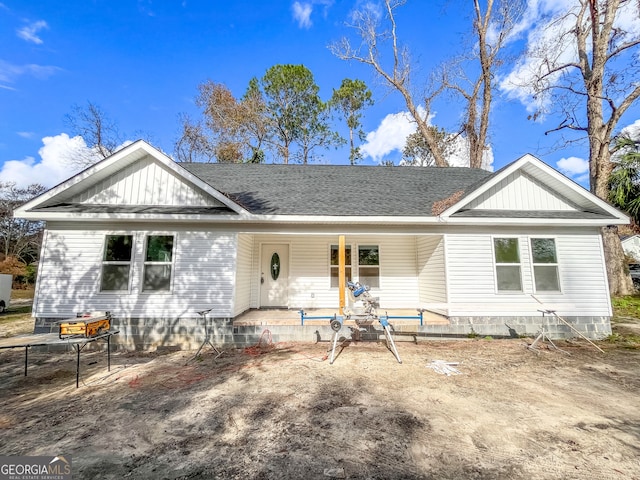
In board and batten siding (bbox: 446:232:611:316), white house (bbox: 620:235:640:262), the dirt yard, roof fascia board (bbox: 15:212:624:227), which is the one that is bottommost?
the dirt yard

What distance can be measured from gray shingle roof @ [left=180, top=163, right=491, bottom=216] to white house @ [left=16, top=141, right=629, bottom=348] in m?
0.11

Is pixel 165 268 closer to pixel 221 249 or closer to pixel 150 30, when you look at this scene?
pixel 221 249

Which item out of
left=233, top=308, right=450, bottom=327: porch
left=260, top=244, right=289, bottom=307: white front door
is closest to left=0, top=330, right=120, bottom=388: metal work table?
left=233, top=308, right=450, bottom=327: porch

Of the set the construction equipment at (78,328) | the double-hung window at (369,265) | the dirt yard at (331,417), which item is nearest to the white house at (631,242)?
the dirt yard at (331,417)

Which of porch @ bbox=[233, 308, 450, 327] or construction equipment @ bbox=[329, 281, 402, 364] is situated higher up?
construction equipment @ bbox=[329, 281, 402, 364]

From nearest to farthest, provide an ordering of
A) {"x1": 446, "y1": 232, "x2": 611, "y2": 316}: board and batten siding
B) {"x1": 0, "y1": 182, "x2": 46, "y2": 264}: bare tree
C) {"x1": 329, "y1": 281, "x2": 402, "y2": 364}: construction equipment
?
{"x1": 329, "y1": 281, "x2": 402, "y2": 364}: construction equipment, {"x1": 446, "y1": 232, "x2": 611, "y2": 316}: board and batten siding, {"x1": 0, "y1": 182, "x2": 46, "y2": 264}: bare tree

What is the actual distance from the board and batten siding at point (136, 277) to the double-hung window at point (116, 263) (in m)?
0.11

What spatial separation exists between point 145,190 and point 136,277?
2.31 metres

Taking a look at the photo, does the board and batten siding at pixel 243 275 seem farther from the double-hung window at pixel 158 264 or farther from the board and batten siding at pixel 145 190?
Answer: the double-hung window at pixel 158 264

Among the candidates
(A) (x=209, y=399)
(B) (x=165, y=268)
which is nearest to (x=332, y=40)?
(B) (x=165, y=268)

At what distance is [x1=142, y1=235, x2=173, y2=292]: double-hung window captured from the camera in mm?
7125

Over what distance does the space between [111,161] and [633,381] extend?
11835 millimetres

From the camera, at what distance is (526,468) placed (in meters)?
2.70

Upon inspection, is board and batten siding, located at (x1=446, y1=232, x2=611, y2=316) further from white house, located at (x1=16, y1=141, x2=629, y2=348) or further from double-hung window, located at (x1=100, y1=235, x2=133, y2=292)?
double-hung window, located at (x1=100, y1=235, x2=133, y2=292)
